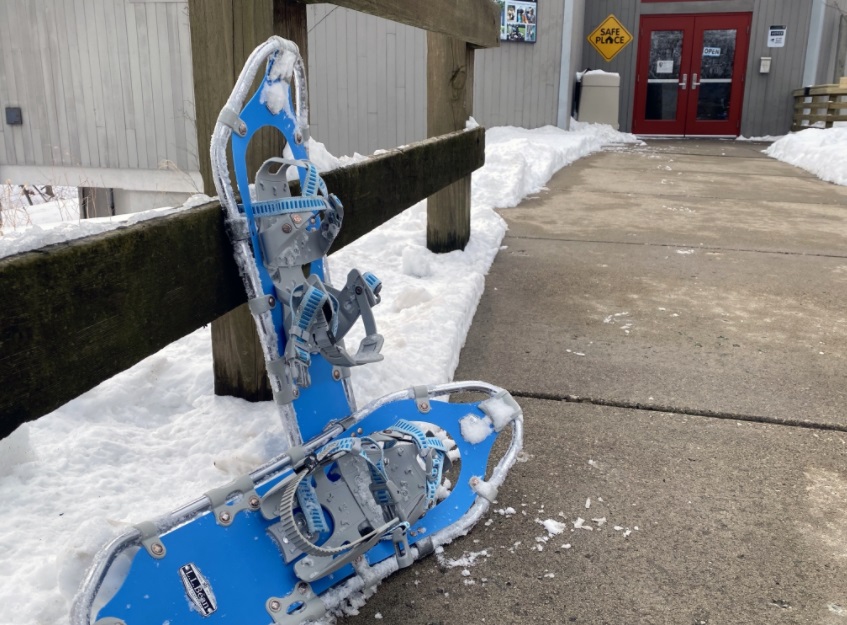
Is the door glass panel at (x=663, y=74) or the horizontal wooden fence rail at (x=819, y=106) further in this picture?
the door glass panel at (x=663, y=74)

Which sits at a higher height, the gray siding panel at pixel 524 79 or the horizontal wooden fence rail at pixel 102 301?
the gray siding panel at pixel 524 79

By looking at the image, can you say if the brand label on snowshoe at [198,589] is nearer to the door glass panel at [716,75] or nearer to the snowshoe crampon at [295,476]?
the snowshoe crampon at [295,476]

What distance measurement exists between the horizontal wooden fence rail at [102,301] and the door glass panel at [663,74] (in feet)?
52.7

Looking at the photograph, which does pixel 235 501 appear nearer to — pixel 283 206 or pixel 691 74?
pixel 283 206

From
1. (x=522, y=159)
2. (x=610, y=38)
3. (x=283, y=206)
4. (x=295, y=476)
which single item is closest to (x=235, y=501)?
(x=295, y=476)

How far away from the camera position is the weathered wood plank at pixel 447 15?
2587 mm

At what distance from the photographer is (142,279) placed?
139 cm

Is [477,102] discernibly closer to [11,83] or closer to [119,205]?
[119,205]

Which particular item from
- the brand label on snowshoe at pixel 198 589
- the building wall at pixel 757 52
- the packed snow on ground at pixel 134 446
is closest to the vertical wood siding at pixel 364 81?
the building wall at pixel 757 52

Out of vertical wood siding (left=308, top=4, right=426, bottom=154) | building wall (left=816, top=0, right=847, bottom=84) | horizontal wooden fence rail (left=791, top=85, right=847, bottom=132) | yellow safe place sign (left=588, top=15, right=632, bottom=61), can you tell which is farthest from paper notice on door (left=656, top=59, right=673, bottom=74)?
vertical wood siding (left=308, top=4, right=426, bottom=154)

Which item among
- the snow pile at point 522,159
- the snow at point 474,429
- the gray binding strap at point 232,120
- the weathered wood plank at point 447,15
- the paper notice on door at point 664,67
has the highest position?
the paper notice on door at point 664,67

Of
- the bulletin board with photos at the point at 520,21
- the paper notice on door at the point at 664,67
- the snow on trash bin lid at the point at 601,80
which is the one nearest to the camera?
the bulletin board with photos at the point at 520,21

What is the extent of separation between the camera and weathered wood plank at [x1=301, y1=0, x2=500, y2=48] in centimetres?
259

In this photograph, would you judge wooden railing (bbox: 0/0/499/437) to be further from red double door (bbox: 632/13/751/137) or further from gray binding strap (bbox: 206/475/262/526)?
red double door (bbox: 632/13/751/137)
